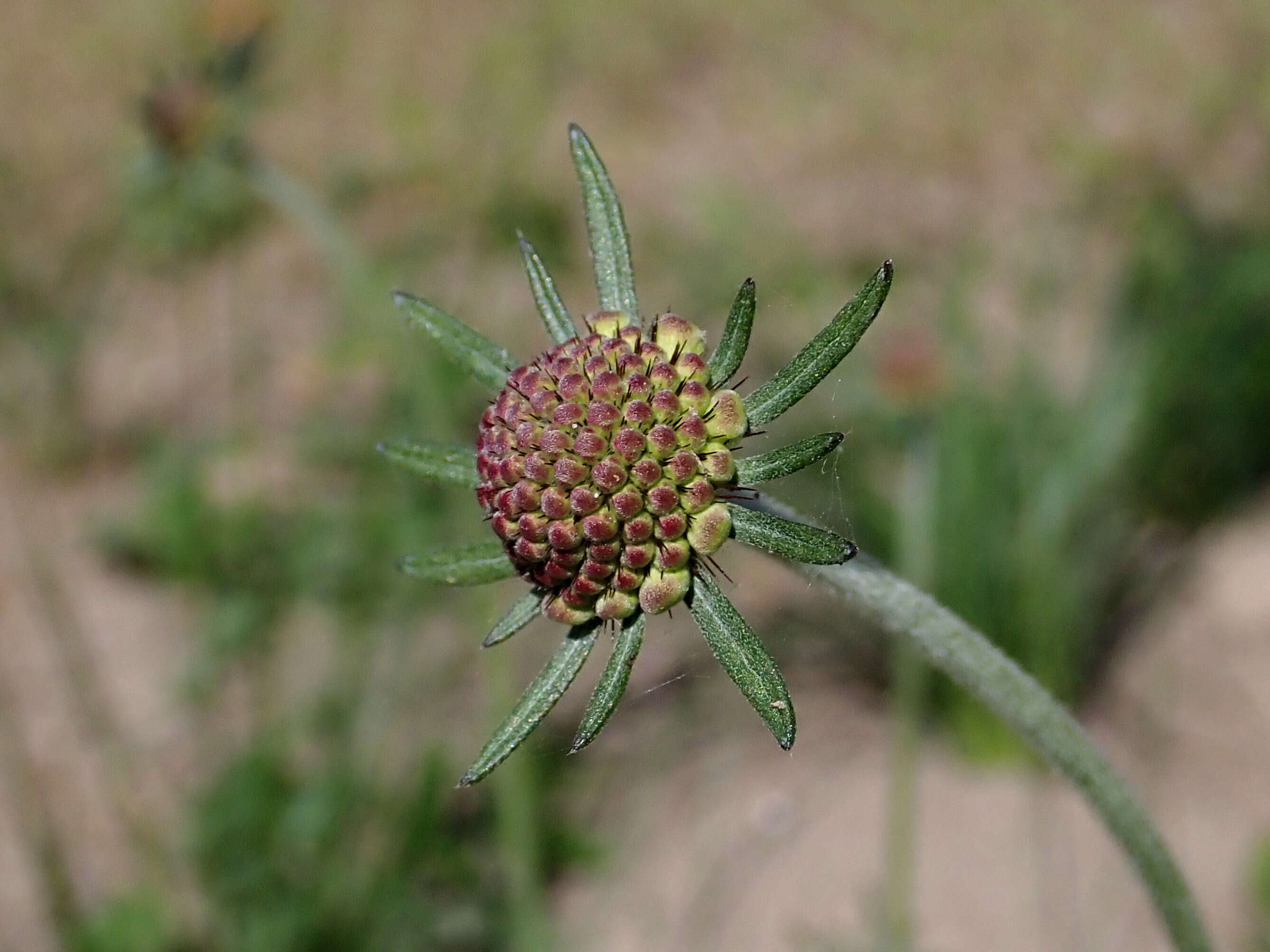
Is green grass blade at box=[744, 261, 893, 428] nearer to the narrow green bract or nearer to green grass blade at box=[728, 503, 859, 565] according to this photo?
green grass blade at box=[728, 503, 859, 565]

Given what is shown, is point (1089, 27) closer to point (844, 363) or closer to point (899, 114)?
point (899, 114)

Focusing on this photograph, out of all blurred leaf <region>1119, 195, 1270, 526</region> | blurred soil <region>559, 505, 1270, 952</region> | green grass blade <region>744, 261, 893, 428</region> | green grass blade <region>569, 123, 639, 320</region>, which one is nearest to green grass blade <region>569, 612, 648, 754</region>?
green grass blade <region>744, 261, 893, 428</region>

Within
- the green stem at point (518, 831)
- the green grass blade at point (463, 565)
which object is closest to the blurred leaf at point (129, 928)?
the green stem at point (518, 831)

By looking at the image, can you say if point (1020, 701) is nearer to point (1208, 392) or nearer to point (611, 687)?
point (611, 687)

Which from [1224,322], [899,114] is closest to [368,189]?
[899,114]

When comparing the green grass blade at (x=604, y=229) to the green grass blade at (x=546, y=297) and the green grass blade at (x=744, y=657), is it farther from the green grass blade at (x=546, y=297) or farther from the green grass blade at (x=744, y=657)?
the green grass blade at (x=744, y=657)

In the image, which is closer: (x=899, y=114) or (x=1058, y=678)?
(x=1058, y=678)
